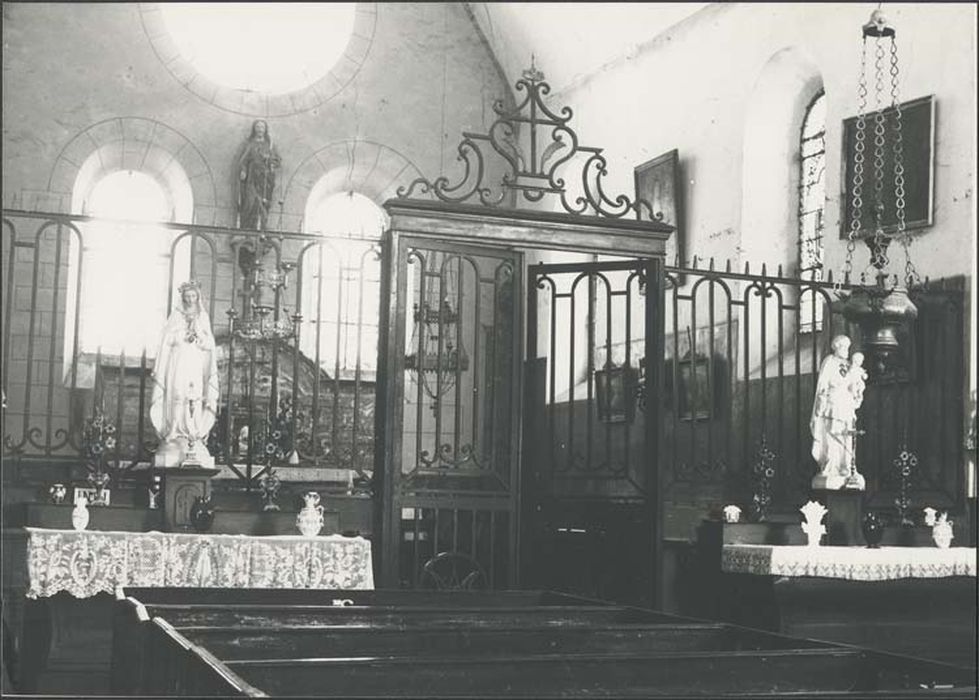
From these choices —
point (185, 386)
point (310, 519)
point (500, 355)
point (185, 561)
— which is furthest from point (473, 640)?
point (500, 355)

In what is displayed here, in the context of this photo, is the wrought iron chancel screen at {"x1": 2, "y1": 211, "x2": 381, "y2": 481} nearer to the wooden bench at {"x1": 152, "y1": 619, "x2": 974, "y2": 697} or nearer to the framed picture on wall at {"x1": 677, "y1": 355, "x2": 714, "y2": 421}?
the framed picture on wall at {"x1": 677, "y1": 355, "x2": 714, "y2": 421}

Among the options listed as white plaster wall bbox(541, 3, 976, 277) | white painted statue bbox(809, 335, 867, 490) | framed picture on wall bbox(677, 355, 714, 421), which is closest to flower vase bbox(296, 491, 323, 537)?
white painted statue bbox(809, 335, 867, 490)

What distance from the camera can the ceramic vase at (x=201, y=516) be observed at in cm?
782

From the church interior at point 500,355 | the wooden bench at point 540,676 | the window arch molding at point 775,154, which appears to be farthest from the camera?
the window arch molding at point 775,154

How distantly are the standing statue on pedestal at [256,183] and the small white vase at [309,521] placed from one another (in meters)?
8.25

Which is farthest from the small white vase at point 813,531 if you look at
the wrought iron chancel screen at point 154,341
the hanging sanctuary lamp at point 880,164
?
the wrought iron chancel screen at point 154,341

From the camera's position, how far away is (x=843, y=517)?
8.79 meters

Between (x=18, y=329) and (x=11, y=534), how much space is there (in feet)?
23.5

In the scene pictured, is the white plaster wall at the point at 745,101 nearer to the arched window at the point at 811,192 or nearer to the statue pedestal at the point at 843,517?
the arched window at the point at 811,192

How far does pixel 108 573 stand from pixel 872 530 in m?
4.61

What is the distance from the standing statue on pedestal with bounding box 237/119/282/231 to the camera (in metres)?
15.8

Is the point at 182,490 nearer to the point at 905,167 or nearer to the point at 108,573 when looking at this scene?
the point at 108,573

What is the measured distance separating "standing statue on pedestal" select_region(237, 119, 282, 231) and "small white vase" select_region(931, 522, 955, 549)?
9165 mm

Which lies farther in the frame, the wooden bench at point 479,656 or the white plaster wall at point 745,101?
the white plaster wall at point 745,101
